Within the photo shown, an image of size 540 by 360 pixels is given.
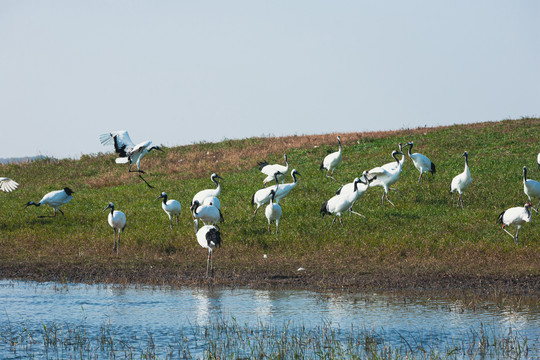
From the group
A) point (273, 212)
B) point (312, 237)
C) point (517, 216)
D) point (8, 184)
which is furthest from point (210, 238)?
point (8, 184)

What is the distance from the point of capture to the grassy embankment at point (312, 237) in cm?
1341

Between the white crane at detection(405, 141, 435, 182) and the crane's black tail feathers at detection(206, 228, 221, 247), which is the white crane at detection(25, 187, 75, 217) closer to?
the crane's black tail feathers at detection(206, 228, 221, 247)

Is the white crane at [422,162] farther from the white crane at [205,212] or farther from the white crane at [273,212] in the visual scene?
the white crane at [205,212]

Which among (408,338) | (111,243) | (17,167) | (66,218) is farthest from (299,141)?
(408,338)

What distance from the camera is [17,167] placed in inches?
1403

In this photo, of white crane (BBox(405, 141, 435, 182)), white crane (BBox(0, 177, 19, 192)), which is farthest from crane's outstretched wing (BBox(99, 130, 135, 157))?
white crane (BBox(405, 141, 435, 182))

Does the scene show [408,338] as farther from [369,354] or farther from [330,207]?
[330,207]

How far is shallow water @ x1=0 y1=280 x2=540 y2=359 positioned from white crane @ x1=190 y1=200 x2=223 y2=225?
3518 mm

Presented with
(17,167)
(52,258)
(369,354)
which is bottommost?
(369,354)

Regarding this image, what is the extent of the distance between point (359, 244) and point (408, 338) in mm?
6268

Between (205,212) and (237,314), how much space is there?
Result: 5.85 metres

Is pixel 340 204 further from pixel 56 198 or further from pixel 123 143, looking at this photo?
pixel 56 198

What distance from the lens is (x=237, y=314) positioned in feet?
34.6

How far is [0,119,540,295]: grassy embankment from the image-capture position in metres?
13.4
